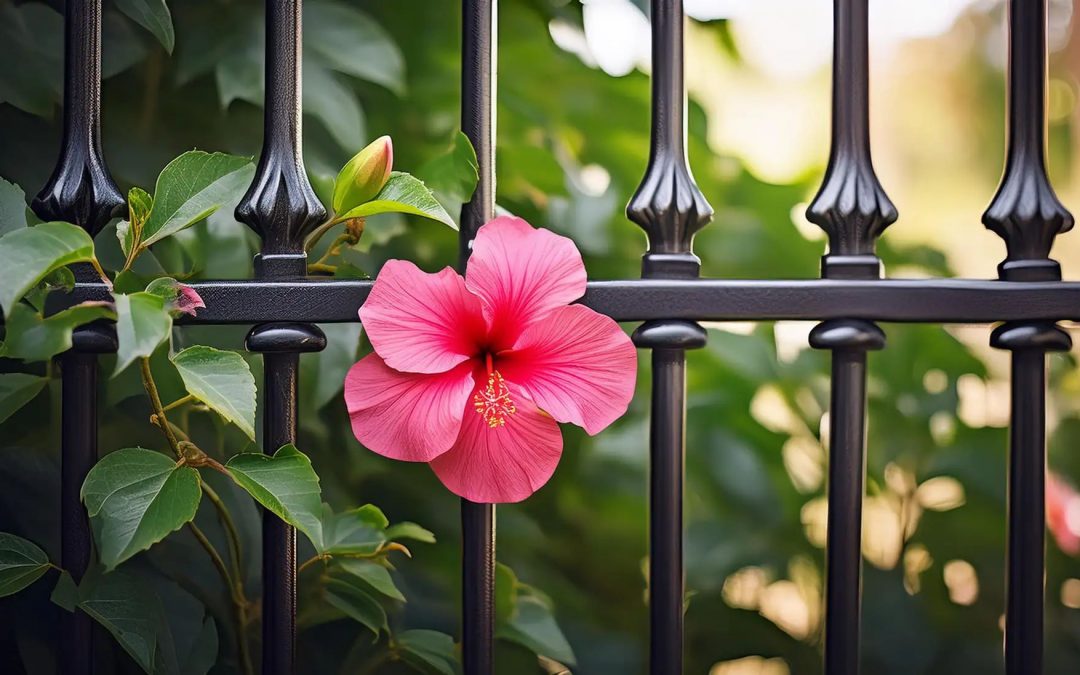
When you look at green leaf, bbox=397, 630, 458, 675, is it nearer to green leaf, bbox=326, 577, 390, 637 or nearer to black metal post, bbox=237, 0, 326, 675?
green leaf, bbox=326, 577, 390, 637

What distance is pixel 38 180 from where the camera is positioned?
807 millimetres

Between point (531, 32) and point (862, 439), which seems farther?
point (531, 32)

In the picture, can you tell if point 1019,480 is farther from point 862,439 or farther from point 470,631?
point 470,631

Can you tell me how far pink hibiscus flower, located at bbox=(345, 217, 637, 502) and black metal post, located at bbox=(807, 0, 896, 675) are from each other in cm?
19

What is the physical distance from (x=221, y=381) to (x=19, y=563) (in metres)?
0.24

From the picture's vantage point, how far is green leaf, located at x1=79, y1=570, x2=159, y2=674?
58 cm

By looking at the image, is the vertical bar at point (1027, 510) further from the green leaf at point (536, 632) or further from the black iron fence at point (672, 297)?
the green leaf at point (536, 632)

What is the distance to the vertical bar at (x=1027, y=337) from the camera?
64cm

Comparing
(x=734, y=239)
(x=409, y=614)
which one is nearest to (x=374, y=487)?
(x=409, y=614)

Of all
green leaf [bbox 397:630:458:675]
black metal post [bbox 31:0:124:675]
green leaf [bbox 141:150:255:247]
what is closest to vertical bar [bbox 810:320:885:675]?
green leaf [bbox 397:630:458:675]

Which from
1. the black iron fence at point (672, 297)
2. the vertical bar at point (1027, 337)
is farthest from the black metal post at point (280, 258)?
the vertical bar at point (1027, 337)

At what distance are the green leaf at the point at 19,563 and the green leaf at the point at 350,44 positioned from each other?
0.48m

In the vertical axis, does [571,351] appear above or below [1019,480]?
above

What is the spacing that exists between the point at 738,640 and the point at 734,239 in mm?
515
